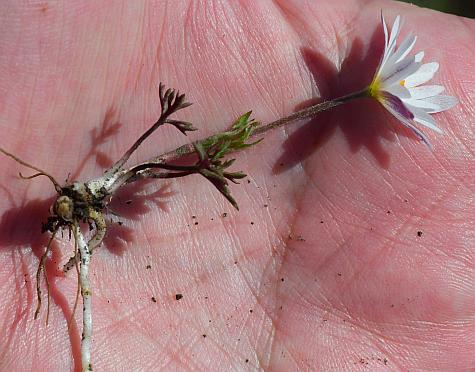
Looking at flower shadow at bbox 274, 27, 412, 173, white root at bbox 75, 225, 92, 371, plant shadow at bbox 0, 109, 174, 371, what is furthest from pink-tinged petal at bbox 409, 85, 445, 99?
white root at bbox 75, 225, 92, 371

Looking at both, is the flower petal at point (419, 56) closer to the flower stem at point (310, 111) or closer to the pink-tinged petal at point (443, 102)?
the pink-tinged petal at point (443, 102)

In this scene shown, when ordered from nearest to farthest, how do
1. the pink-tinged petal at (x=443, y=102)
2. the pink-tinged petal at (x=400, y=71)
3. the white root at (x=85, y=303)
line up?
the white root at (x=85, y=303) → the pink-tinged petal at (x=400, y=71) → the pink-tinged petal at (x=443, y=102)

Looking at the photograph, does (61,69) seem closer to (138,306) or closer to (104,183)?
(104,183)

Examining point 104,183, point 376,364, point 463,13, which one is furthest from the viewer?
point 463,13

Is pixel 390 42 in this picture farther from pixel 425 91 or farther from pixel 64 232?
pixel 64 232

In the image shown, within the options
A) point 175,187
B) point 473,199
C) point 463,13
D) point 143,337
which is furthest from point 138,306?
point 463,13

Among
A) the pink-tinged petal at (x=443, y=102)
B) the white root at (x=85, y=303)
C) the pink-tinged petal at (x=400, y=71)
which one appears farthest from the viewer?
the pink-tinged petal at (x=443, y=102)

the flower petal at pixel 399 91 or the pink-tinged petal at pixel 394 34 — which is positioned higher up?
the pink-tinged petal at pixel 394 34

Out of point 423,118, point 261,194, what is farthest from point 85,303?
point 423,118

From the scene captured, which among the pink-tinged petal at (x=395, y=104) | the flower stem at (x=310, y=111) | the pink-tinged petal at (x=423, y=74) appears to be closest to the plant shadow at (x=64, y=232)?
the flower stem at (x=310, y=111)
